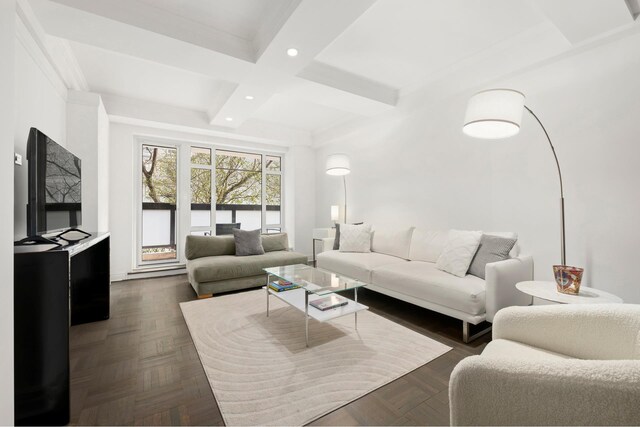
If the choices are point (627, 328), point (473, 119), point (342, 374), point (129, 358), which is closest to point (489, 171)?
point (473, 119)

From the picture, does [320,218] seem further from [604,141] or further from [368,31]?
[604,141]

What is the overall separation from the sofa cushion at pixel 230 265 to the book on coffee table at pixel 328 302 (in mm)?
1474

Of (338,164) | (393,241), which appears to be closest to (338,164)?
(338,164)

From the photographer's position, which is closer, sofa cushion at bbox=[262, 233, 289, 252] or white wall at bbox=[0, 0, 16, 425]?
white wall at bbox=[0, 0, 16, 425]

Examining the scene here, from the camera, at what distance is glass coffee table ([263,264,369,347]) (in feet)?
→ 7.23

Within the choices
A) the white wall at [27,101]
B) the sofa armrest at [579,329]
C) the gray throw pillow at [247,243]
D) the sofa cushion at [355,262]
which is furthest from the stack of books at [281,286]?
the white wall at [27,101]

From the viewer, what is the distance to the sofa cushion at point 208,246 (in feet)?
12.7

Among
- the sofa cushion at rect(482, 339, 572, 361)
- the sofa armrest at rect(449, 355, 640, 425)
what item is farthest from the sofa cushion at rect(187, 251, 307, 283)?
the sofa armrest at rect(449, 355, 640, 425)

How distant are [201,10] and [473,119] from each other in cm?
235

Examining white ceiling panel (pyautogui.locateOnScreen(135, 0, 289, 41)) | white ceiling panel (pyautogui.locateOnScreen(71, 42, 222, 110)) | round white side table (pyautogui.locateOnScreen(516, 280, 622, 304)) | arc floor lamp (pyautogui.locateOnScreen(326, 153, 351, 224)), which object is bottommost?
round white side table (pyautogui.locateOnScreen(516, 280, 622, 304))

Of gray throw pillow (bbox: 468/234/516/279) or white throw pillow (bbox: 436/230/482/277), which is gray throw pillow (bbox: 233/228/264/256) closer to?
white throw pillow (bbox: 436/230/482/277)

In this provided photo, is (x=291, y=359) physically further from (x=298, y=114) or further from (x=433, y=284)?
(x=298, y=114)

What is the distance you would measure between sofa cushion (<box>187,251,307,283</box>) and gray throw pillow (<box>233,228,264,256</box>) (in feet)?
0.47

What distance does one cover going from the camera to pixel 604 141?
7.56ft
